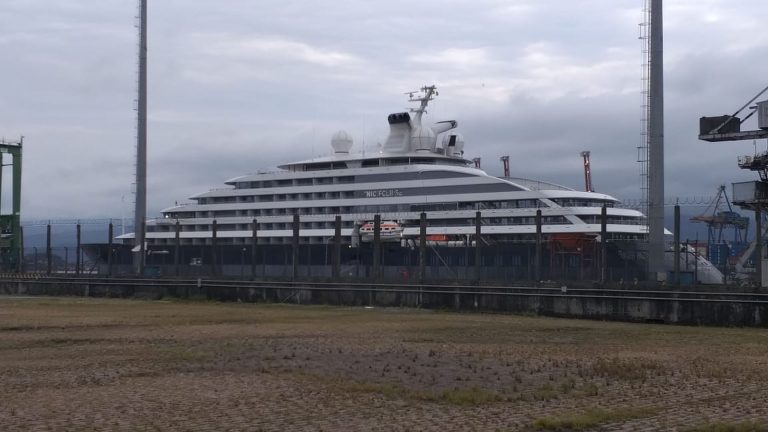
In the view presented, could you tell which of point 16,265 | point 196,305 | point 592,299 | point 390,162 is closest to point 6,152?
point 16,265

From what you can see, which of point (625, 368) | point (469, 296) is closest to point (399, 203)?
point (469, 296)

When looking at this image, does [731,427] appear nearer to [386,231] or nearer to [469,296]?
[469,296]

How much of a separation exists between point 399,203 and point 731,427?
5317 centimetres

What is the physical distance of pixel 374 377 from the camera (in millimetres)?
12430

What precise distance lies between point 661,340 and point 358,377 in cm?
852

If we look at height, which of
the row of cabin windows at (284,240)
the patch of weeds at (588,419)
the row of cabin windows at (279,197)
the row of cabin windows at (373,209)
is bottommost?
the patch of weeds at (588,419)

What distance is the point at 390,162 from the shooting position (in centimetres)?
6475

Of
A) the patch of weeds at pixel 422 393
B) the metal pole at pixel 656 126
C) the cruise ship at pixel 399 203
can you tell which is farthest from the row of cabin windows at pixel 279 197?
the patch of weeds at pixel 422 393

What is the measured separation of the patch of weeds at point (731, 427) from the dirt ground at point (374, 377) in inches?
2.9

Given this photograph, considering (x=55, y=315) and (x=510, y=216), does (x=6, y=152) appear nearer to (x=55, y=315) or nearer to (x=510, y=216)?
(x=510, y=216)

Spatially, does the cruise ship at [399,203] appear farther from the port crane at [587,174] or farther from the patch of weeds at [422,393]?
the patch of weeds at [422,393]

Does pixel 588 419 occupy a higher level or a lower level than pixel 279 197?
lower

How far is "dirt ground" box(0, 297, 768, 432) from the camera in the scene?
9328 mm

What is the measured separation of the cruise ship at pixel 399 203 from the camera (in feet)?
Result: 185
